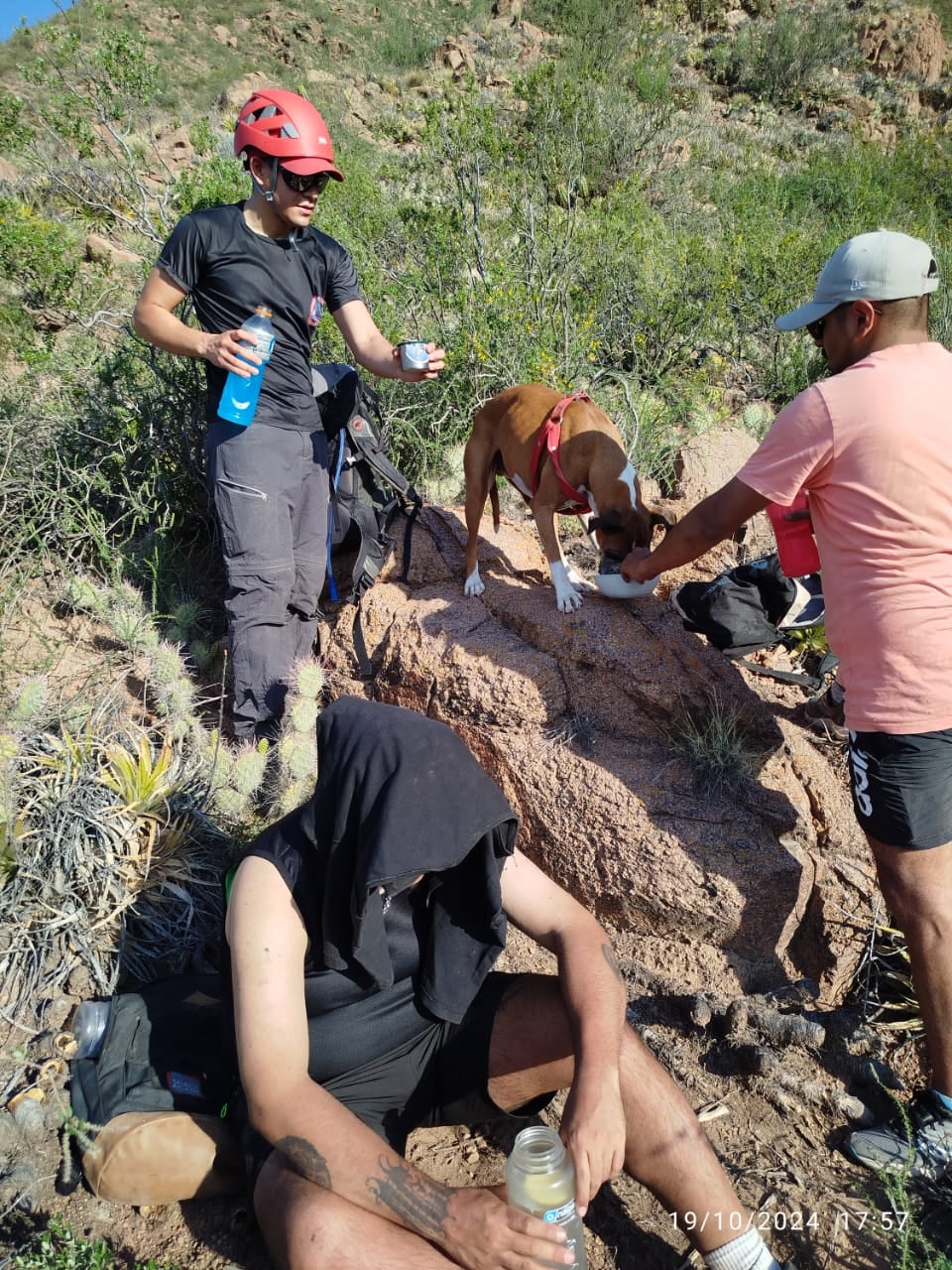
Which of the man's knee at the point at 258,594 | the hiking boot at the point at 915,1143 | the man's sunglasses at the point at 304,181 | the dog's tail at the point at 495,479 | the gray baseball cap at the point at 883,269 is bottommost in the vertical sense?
the hiking boot at the point at 915,1143

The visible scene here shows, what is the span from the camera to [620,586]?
3533 mm

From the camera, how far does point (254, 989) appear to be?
70.0 inches

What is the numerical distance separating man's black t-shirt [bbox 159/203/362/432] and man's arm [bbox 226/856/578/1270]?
2315 millimetres

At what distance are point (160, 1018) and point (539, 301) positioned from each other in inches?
205

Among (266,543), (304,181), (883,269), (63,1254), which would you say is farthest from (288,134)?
(63,1254)

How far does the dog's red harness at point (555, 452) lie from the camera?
3.73 meters

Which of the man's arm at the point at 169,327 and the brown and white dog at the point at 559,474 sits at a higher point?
the man's arm at the point at 169,327

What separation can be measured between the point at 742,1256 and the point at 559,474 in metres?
2.80

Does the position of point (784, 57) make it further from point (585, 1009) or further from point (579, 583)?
point (585, 1009)

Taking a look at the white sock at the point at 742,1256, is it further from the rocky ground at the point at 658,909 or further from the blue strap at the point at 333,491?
the blue strap at the point at 333,491

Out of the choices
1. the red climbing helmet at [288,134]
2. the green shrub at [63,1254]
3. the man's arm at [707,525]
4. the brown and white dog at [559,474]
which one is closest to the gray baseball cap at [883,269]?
the man's arm at [707,525]

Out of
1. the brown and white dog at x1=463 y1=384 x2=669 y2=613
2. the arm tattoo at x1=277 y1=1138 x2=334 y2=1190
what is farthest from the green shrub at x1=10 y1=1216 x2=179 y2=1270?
the brown and white dog at x1=463 y1=384 x2=669 y2=613

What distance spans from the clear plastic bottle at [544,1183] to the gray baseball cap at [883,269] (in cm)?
222

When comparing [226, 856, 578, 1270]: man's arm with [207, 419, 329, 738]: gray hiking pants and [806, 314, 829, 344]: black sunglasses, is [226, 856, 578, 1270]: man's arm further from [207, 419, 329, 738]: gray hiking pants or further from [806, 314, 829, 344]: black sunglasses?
→ [806, 314, 829, 344]: black sunglasses
